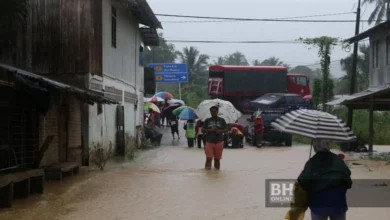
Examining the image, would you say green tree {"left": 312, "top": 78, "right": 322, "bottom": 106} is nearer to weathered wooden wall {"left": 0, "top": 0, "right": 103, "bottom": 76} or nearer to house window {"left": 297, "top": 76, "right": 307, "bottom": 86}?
house window {"left": 297, "top": 76, "right": 307, "bottom": 86}

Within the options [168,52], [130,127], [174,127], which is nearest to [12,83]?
[130,127]

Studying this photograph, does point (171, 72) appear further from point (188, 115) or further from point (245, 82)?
point (188, 115)

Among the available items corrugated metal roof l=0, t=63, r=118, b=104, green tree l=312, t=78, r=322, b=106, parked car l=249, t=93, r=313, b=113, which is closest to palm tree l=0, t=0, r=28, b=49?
corrugated metal roof l=0, t=63, r=118, b=104

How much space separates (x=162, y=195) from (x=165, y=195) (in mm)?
58

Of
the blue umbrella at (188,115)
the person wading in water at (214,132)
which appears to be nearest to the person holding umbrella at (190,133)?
the blue umbrella at (188,115)

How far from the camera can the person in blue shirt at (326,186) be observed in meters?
4.60

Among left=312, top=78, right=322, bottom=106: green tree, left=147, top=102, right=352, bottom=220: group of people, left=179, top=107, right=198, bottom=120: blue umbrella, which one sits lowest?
left=147, top=102, right=352, bottom=220: group of people

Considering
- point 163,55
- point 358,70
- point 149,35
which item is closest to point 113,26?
point 149,35

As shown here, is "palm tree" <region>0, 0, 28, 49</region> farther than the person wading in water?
No

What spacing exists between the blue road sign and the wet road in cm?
2437

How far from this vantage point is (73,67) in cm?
1373

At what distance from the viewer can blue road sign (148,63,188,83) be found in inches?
1596

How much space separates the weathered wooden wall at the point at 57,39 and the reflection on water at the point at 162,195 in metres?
3.20

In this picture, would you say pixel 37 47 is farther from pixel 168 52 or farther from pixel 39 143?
pixel 168 52
